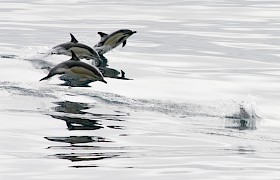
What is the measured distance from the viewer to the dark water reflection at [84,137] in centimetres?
1183

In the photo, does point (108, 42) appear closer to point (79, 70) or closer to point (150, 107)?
point (79, 70)

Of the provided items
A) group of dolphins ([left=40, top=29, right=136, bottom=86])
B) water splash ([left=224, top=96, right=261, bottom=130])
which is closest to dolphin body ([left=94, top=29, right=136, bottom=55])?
A: group of dolphins ([left=40, top=29, right=136, bottom=86])

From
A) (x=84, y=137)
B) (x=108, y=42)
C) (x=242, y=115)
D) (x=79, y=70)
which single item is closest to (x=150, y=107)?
(x=242, y=115)

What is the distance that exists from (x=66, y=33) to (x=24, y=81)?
9571 mm

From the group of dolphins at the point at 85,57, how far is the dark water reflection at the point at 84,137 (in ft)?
5.85

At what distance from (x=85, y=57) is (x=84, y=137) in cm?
708

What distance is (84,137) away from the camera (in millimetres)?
12953

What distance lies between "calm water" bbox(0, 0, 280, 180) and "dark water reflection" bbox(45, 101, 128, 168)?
0.05 feet

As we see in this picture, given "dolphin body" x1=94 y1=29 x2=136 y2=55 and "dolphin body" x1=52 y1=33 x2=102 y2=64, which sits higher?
"dolphin body" x1=94 y1=29 x2=136 y2=55

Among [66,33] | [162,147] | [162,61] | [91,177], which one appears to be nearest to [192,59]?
[162,61]

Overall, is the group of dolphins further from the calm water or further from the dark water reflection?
the dark water reflection

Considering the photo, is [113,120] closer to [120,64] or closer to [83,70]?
[83,70]

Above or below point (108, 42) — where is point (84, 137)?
below

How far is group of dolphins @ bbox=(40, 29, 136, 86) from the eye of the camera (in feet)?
57.3
